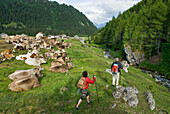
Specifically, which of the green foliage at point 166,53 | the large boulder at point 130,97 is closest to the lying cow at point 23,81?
the large boulder at point 130,97

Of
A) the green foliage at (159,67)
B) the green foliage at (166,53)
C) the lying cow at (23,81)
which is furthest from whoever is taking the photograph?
the green foliage at (166,53)

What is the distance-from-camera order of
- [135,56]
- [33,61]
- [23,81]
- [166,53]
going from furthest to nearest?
[135,56], [166,53], [33,61], [23,81]

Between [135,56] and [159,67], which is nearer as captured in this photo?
[159,67]

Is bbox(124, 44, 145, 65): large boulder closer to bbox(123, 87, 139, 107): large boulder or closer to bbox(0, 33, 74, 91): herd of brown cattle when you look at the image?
bbox(0, 33, 74, 91): herd of brown cattle

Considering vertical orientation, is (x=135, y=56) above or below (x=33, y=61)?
below

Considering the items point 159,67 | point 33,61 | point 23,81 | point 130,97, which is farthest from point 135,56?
point 23,81

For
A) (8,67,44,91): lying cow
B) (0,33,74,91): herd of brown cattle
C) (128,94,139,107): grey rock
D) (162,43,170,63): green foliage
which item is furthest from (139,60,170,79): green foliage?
(8,67,44,91): lying cow

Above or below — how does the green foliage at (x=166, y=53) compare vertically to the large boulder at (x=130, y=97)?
above

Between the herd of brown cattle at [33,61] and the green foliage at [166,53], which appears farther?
the green foliage at [166,53]

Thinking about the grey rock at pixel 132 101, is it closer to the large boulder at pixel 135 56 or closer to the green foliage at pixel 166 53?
the green foliage at pixel 166 53

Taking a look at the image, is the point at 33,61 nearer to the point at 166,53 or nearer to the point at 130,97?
the point at 130,97

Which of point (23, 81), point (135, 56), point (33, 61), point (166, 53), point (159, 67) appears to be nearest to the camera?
point (23, 81)

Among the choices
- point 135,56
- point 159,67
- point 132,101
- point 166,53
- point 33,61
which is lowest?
point 159,67

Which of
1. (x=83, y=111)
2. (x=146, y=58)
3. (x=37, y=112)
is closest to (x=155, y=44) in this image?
(x=146, y=58)
